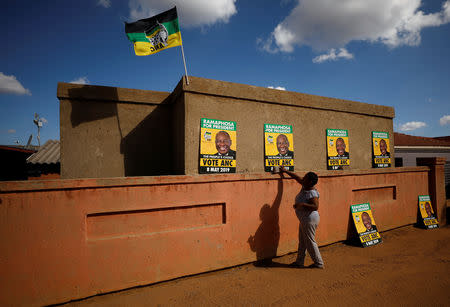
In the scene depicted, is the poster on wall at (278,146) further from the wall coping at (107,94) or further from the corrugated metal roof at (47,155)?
the corrugated metal roof at (47,155)

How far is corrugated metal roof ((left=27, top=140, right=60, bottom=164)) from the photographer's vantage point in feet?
43.6

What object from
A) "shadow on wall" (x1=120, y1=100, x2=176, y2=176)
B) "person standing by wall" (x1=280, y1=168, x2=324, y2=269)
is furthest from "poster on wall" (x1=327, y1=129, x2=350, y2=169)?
"shadow on wall" (x1=120, y1=100, x2=176, y2=176)

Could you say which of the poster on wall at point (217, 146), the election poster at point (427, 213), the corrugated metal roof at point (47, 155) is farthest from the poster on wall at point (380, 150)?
the corrugated metal roof at point (47, 155)

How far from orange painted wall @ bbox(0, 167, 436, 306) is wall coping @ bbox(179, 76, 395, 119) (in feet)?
7.25

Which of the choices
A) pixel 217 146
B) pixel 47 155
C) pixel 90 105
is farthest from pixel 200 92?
pixel 47 155

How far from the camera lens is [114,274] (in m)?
3.48

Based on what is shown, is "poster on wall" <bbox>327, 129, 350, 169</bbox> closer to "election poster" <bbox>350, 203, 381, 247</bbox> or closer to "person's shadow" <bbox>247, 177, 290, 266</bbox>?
"election poster" <bbox>350, 203, 381, 247</bbox>

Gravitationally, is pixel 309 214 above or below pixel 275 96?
below

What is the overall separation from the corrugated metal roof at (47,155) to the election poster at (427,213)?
58.4ft

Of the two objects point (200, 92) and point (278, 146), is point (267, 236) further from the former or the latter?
point (200, 92)

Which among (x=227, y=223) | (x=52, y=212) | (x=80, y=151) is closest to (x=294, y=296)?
(x=227, y=223)

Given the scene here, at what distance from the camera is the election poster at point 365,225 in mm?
5611

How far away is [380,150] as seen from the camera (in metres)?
8.10

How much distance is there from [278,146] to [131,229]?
164 inches
